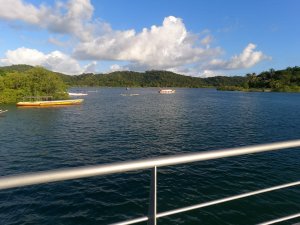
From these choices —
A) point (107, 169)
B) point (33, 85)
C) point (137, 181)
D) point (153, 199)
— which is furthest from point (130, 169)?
point (33, 85)

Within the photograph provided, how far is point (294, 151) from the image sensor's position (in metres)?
32.3

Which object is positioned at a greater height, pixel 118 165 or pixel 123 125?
pixel 118 165

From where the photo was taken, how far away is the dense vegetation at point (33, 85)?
11025 cm

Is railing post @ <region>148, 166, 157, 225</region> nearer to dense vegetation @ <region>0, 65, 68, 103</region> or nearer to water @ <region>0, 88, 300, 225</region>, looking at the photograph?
water @ <region>0, 88, 300, 225</region>

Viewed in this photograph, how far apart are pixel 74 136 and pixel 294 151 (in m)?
30.1

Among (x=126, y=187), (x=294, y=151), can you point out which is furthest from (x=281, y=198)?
(x=294, y=151)

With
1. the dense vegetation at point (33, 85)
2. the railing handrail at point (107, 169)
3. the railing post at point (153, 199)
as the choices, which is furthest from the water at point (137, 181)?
the dense vegetation at point (33, 85)

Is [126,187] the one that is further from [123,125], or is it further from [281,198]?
[123,125]

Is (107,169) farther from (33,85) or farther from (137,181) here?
(33,85)

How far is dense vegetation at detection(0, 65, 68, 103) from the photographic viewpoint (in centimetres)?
11025

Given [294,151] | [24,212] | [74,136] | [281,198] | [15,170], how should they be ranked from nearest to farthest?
[24,212]
[281,198]
[15,170]
[294,151]
[74,136]

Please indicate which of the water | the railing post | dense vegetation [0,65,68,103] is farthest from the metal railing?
dense vegetation [0,65,68,103]

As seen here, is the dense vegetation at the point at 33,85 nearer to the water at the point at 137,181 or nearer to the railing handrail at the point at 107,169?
the water at the point at 137,181

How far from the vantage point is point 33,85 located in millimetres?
112312
